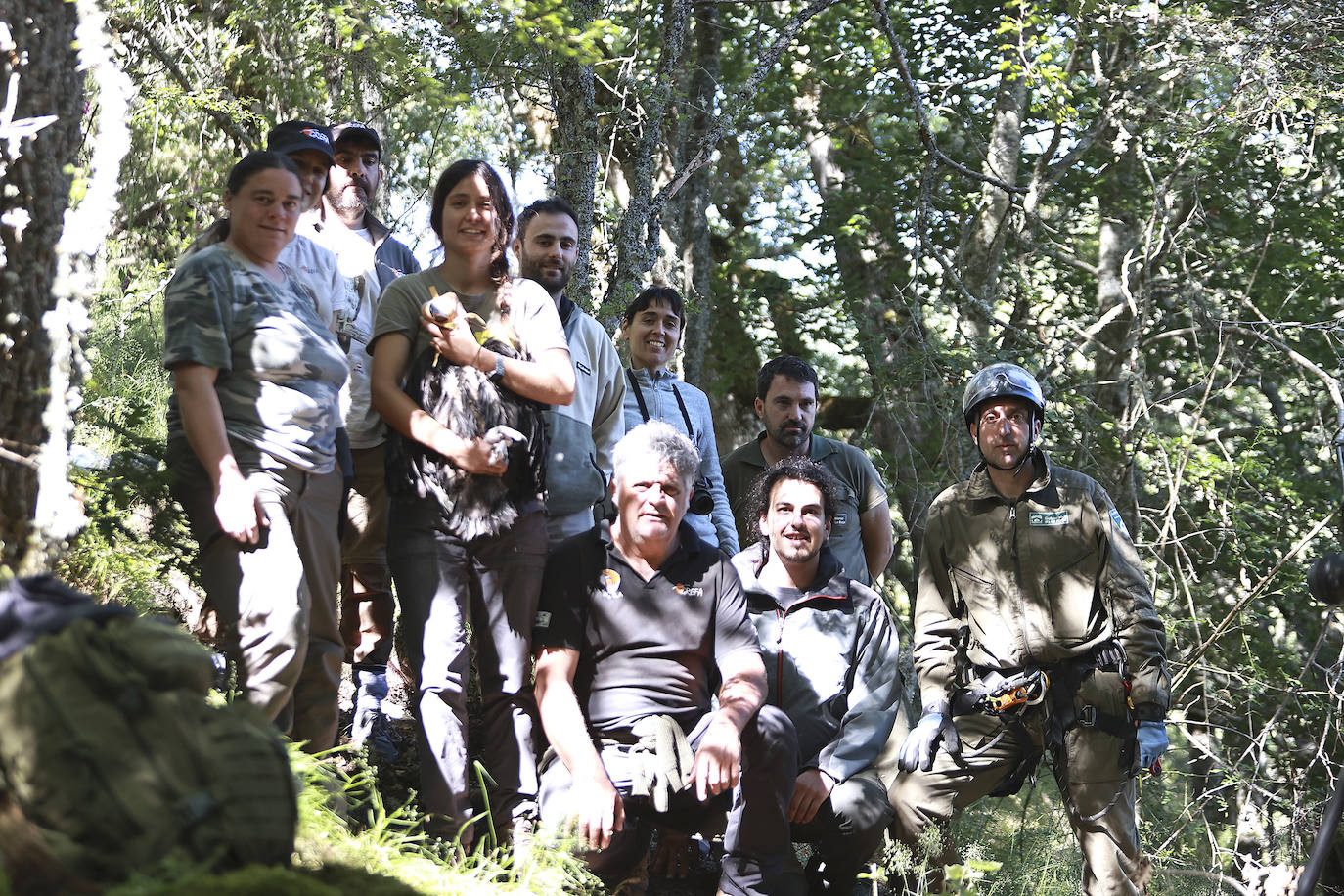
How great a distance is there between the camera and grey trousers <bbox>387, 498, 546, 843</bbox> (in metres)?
3.71

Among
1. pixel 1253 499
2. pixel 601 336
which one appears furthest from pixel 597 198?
pixel 1253 499

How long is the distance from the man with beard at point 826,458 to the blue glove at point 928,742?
842 mm

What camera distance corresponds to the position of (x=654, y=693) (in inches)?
157

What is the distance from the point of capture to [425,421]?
3.83 meters

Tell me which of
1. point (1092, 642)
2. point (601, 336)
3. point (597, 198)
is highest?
point (597, 198)

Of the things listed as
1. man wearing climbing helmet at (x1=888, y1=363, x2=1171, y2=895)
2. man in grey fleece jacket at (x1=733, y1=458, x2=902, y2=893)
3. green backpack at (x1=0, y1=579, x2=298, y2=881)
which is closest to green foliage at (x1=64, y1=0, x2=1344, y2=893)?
man wearing climbing helmet at (x1=888, y1=363, x2=1171, y2=895)

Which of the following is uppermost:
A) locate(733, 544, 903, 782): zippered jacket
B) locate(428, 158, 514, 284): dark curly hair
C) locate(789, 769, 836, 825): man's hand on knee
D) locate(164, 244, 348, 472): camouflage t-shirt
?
locate(428, 158, 514, 284): dark curly hair

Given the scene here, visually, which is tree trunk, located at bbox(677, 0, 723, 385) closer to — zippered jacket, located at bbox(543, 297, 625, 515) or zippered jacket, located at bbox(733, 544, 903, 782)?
zippered jacket, located at bbox(543, 297, 625, 515)

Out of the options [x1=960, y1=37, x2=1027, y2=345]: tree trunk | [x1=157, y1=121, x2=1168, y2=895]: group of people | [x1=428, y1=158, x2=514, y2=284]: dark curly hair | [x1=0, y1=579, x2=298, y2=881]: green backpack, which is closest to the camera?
[x1=0, y1=579, x2=298, y2=881]: green backpack

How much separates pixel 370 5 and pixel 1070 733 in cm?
544

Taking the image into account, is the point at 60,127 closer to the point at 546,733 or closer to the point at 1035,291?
the point at 546,733

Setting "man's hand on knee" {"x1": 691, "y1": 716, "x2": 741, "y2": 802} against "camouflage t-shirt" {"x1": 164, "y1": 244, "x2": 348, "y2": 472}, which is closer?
"camouflage t-shirt" {"x1": 164, "y1": 244, "x2": 348, "y2": 472}

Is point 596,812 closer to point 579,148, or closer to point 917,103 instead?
point 579,148

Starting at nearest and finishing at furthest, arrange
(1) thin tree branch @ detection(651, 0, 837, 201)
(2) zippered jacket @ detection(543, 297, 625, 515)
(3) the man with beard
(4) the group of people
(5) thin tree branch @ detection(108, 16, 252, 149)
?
(4) the group of people → (2) zippered jacket @ detection(543, 297, 625, 515) → (3) the man with beard → (1) thin tree branch @ detection(651, 0, 837, 201) → (5) thin tree branch @ detection(108, 16, 252, 149)
